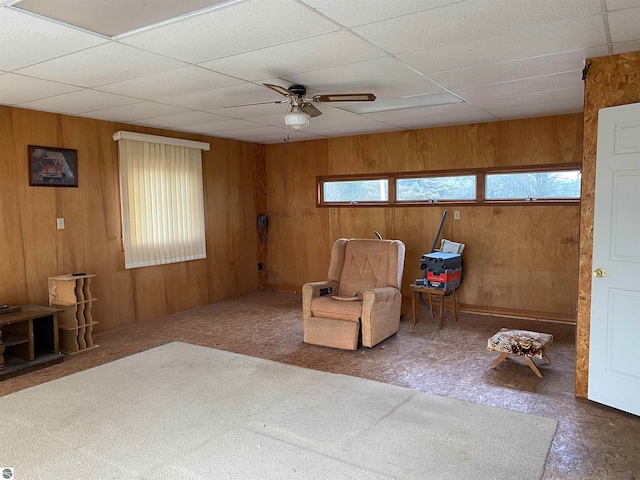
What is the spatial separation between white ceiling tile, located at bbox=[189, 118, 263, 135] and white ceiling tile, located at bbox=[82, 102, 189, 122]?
0.73 m

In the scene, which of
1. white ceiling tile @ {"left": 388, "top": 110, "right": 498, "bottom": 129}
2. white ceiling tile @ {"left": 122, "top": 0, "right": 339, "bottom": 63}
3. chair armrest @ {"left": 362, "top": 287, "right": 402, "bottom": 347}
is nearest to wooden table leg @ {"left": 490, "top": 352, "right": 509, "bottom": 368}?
chair armrest @ {"left": 362, "top": 287, "right": 402, "bottom": 347}

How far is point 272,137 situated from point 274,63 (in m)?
3.63

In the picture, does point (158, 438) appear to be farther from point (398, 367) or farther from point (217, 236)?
point (217, 236)

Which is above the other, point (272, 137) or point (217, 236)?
point (272, 137)

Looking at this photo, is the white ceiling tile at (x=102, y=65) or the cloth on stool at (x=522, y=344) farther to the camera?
the cloth on stool at (x=522, y=344)

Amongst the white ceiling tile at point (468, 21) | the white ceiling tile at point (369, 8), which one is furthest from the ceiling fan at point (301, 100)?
the white ceiling tile at point (369, 8)

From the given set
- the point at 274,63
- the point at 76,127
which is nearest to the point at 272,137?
the point at 76,127

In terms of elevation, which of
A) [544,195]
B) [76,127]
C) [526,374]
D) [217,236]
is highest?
[76,127]

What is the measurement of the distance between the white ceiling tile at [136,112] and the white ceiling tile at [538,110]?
3465 mm

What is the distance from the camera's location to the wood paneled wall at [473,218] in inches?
210

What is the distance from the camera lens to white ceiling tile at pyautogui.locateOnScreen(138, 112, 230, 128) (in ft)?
16.5

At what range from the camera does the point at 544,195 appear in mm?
5445

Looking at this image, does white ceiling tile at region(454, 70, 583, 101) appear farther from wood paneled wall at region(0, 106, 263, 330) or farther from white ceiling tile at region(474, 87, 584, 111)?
wood paneled wall at region(0, 106, 263, 330)

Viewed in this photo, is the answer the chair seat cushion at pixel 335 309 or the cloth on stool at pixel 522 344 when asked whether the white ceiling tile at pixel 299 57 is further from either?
the cloth on stool at pixel 522 344
